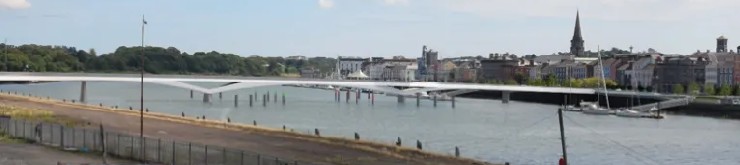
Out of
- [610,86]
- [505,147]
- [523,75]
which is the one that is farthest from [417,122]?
[523,75]

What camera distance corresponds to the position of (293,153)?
28.6 m

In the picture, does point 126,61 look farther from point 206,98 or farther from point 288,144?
point 288,144

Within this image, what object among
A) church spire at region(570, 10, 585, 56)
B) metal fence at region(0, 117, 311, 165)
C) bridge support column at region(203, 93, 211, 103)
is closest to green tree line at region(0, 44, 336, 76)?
bridge support column at region(203, 93, 211, 103)

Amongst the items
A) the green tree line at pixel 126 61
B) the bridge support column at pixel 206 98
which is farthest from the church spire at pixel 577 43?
the bridge support column at pixel 206 98

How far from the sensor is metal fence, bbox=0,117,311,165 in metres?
21.1

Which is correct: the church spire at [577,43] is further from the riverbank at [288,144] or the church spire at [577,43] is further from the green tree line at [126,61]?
the riverbank at [288,144]

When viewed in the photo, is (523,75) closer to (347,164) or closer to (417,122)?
(417,122)

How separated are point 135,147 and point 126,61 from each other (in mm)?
120782

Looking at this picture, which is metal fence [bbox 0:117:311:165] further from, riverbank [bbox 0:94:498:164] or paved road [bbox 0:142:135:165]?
riverbank [bbox 0:94:498:164]

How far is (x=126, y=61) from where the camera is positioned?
461 ft

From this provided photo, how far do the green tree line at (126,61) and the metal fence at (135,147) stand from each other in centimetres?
8866

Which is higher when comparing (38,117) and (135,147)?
(135,147)

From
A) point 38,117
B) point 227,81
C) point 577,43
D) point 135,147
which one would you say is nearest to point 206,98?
point 227,81

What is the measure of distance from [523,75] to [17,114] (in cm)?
12825
